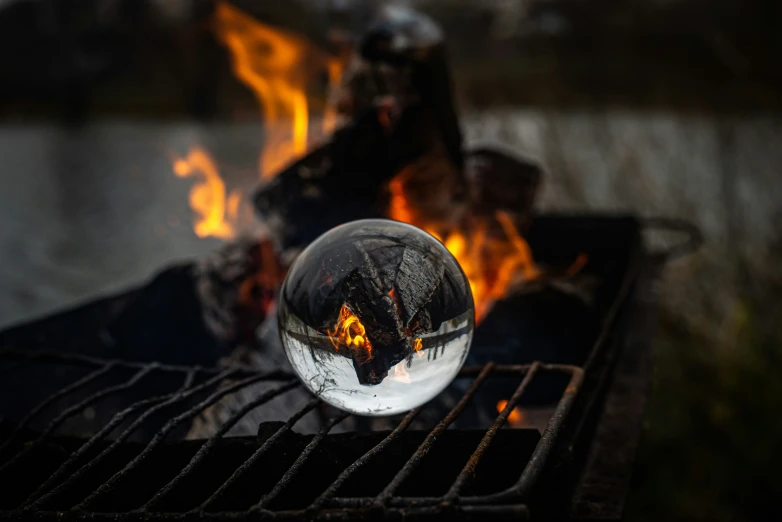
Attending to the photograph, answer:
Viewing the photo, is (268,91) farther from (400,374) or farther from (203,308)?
(400,374)

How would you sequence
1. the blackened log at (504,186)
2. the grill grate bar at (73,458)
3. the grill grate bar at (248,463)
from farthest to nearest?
1. the blackened log at (504,186)
2. the grill grate bar at (73,458)
3. the grill grate bar at (248,463)

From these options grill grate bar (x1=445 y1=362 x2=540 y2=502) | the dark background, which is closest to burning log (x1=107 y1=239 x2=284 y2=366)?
the dark background

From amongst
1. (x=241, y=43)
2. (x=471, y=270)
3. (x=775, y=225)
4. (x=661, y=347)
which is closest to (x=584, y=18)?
(x=775, y=225)

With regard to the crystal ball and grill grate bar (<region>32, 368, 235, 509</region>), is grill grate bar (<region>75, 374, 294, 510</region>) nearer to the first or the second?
grill grate bar (<region>32, 368, 235, 509</region>)

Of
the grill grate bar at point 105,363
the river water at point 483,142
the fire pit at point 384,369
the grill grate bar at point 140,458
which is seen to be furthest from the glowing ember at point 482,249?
the river water at point 483,142

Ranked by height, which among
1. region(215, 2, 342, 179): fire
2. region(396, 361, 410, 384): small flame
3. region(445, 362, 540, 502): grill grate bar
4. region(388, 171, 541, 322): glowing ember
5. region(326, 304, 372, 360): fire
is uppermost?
region(215, 2, 342, 179): fire

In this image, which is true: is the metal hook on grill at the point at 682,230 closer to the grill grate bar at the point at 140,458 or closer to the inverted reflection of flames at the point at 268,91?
the inverted reflection of flames at the point at 268,91
